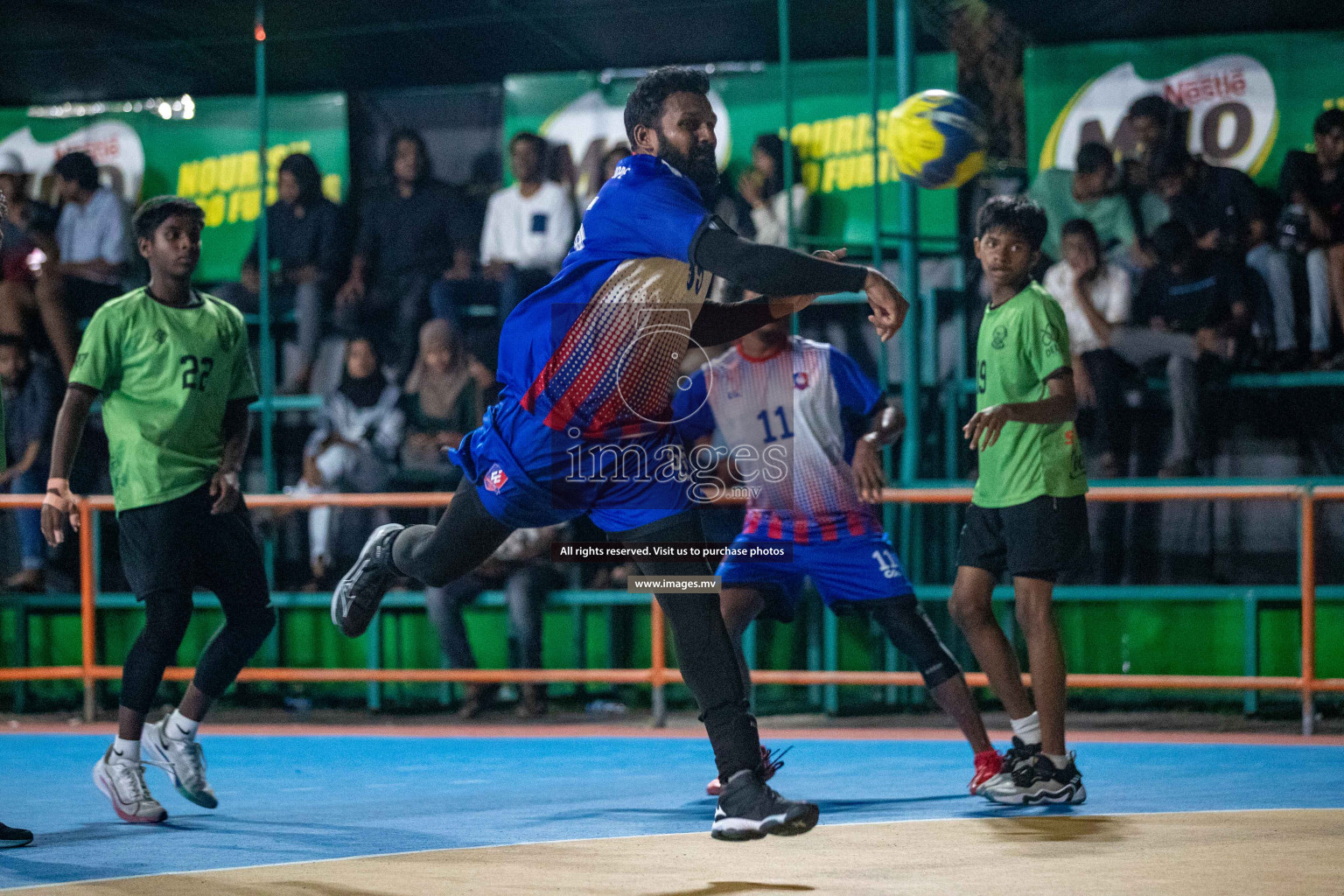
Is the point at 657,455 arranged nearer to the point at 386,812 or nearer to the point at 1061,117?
the point at 386,812

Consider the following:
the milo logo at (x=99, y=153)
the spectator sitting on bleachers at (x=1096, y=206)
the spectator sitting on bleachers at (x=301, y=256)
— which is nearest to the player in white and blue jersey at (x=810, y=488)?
the spectator sitting on bleachers at (x=1096, y=206)

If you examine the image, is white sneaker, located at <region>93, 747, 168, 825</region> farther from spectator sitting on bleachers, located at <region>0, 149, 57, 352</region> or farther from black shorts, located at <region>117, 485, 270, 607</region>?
spectator sitting on bleachers, located at <region>0, 149, 57, 352</region>

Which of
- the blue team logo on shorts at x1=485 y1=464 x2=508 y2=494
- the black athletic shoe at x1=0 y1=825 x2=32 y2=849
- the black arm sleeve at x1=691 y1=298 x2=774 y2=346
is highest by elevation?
the black arm sleeve at x1=691 y1=298 x2=774 y2=346

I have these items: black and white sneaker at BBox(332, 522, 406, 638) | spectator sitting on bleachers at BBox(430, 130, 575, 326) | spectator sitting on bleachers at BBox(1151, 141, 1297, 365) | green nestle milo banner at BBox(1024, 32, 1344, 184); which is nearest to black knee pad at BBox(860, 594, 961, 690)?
black and white sneaker at BBox(332, 522, 406, 638)

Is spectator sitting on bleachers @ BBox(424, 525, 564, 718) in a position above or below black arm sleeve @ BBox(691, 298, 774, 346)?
below

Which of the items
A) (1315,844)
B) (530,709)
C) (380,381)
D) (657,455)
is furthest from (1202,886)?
(380,381)

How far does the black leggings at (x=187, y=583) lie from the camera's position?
592 cm

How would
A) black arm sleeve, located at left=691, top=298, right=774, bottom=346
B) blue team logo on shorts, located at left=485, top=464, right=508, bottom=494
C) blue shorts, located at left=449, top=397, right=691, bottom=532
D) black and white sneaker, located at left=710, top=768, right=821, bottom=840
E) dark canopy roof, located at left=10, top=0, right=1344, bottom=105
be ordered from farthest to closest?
dark canopy roof, located at left=10, top=0, right=1344, bottom=105 < black arm sleeve, located at left=691, top=298, right=774, bottom=346 < blue team logo on shorts, located at left=485, top=464, right=508, bottom=494 < blue shorts, located at left=449, top=397, right=691, bottom=532 < black and white sneaker, located at left=710, top=768, right=821, bottom=840

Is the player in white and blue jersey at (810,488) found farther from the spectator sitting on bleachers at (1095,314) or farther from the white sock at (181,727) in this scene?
the spectator sitting on bleachers at (1095,314)

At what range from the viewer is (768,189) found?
11117mm

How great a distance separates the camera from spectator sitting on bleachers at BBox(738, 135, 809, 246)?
35.6 feet

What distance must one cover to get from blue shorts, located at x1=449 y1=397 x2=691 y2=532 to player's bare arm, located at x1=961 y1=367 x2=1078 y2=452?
1.15 metres

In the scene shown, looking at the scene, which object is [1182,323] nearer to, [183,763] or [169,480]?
[169,480]

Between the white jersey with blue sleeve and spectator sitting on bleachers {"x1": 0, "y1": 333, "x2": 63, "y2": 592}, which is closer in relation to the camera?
the white jersey with blue sleeve
